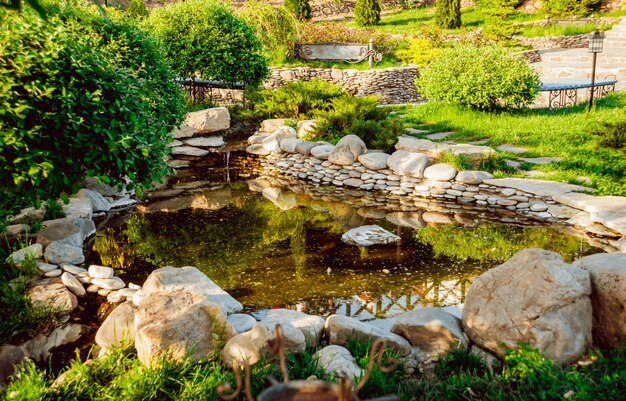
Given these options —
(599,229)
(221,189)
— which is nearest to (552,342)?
(599,229)

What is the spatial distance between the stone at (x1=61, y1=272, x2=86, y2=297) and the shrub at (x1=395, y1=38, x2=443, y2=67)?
15633 millimetres

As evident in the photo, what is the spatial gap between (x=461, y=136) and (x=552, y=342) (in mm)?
7533

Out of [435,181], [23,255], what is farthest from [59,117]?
[435,181]

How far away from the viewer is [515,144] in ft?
33.7

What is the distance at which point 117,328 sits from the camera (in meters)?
4.45

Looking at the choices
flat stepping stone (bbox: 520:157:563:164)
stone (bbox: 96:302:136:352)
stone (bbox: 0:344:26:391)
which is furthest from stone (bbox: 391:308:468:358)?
flat stepping stone (bbox: 520:157:563:164)

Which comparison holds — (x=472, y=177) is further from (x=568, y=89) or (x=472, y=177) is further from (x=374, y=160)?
(x=568, y=89)

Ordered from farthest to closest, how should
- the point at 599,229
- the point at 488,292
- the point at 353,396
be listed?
the point at 599,229 < the point at 488,292 < the point at 353,396

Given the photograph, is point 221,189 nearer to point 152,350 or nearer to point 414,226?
point 414,226

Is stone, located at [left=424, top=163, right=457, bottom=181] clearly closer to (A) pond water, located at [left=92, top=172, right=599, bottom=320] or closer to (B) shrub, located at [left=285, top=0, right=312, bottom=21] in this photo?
(A) pond water, located at [left=92, top=172, right=599, bottom=320]

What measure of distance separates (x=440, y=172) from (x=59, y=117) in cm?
611

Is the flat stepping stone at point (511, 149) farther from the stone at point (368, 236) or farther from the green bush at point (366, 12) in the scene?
the green bush at point (366, 12)

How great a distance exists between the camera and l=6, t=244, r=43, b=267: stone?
211 inches

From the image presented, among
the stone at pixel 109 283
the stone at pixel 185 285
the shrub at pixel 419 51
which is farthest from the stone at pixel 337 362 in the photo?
the shrub at pixel 419 51
